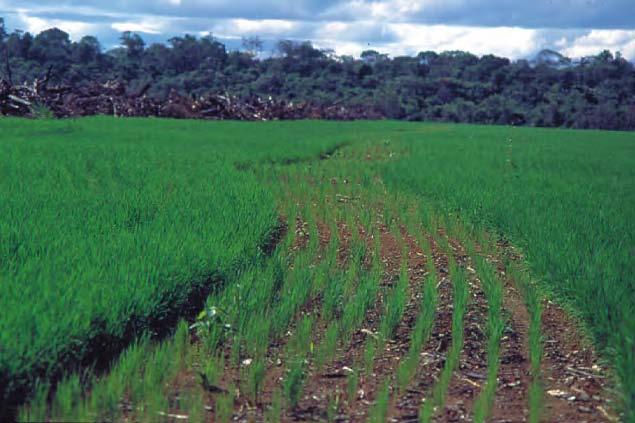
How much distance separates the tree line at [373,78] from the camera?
37.7m

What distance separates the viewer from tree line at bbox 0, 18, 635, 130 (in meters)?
37.7

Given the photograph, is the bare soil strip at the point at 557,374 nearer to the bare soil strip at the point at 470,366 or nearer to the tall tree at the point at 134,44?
the bare soil strip at the point at 470,366

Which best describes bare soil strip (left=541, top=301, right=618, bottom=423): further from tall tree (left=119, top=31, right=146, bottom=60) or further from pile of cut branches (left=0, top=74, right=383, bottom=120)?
tall tree (left=119, top=31, right=146, bottom=60)

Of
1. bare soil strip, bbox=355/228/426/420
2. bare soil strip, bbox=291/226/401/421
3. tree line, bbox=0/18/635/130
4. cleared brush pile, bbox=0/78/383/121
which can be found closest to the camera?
bare soil strip, bbox=291/226/401/421

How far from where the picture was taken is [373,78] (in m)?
47.4

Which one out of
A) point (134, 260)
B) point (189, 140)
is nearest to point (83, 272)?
point (134, 260)

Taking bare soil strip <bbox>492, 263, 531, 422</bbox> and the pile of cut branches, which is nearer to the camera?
bare soil strip <bbox>492, 263, 531, 422</bbox>

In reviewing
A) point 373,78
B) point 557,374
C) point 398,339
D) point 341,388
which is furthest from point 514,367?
point 373,78

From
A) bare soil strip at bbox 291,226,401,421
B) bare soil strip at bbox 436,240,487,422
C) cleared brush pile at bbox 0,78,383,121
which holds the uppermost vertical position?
cleared brush pile at bbox 0,78,383,121

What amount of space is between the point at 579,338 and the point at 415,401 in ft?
4.13

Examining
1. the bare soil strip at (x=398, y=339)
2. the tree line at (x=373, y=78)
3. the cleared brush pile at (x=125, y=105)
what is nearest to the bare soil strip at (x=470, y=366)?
the bare soil strip at (x=398, y=339)

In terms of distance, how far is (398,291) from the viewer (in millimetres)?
4391

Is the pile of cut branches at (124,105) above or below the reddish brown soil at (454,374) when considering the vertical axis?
above

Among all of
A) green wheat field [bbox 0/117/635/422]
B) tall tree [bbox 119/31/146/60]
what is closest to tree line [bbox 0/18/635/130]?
tall tree [bbox 119/31/146/60]
